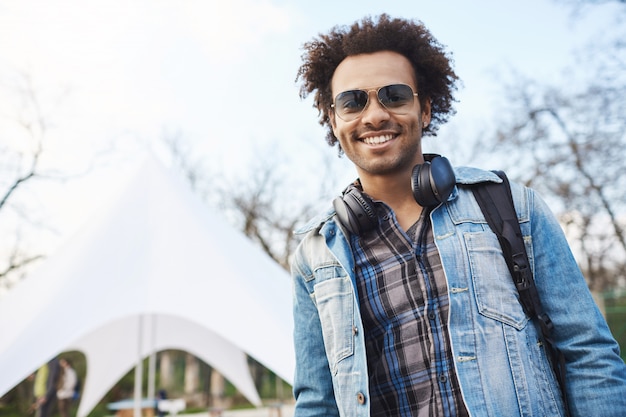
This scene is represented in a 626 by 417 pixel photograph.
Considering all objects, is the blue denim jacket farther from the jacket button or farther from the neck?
the neck

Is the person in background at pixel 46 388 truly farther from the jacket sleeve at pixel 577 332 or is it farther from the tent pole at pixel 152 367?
the jacket sleeve at pixel 577 332

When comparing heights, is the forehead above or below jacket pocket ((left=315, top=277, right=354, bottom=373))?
above

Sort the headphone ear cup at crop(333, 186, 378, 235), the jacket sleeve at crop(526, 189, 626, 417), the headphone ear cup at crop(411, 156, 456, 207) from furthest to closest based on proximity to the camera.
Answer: the headphone ear cup at crop(333, 186, 378, 235) → the headphone ear cup at crop(411, 156, 456, 207) → the jacket sleeve at crop(526, 189, 626, 417)

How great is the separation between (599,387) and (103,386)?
26.8 ft

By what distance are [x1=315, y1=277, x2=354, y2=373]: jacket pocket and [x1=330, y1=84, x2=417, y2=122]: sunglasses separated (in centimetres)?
45

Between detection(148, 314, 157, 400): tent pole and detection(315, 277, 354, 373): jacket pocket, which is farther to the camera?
detection(148, 314, 157, 400): tent pole

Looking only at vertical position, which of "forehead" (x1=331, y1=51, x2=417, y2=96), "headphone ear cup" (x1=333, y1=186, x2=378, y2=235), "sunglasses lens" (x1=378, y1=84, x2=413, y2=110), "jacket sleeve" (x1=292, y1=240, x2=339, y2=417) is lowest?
"jacket sleeve" (x1=292, y1=240, x2=339, y2=417)

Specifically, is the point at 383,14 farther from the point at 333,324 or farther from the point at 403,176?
the point at 333,324

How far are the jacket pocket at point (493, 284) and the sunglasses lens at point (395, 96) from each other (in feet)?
1.37

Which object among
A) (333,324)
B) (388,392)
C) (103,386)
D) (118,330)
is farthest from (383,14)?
(103,386)

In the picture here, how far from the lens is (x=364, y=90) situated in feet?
4.66

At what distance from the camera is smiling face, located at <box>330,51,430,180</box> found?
138cm

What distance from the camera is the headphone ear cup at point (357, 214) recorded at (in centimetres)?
137

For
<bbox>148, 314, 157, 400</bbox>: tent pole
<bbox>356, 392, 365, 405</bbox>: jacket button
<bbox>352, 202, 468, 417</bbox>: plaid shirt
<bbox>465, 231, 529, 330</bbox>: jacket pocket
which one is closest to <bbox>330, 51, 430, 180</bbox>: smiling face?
<bbox>352, 202, 468, 417</bbox>: plaid shirt
